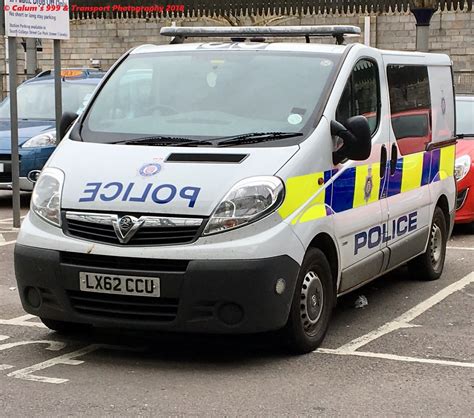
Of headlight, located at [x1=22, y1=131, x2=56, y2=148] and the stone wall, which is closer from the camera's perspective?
headlight, located at [x1=22, y1=131, x2=56, y2=148]

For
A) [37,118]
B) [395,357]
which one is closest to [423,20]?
[37,118]

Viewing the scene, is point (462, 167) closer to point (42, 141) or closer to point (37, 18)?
point (37, 18)

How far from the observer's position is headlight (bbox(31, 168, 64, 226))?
5.52m

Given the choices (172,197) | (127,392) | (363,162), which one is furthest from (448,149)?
(127,392)

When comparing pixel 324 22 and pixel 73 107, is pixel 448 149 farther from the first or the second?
pixel 324 22

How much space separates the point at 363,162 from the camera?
6.33m

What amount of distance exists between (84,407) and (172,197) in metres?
1.21

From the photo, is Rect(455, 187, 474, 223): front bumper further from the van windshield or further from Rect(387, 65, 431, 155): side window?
the van windshield

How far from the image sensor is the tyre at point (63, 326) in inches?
237

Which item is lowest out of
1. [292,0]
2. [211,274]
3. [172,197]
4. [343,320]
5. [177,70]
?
[343,320]

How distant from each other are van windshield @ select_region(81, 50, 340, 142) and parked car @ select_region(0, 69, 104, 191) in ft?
16.9

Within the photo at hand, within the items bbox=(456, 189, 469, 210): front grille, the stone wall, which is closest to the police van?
bbox=(456, 189, 469, 210): front grille

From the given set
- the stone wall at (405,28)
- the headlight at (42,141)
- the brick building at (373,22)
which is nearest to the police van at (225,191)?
the headlight at (42,141)

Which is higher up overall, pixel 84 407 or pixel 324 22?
pixel 324 22
